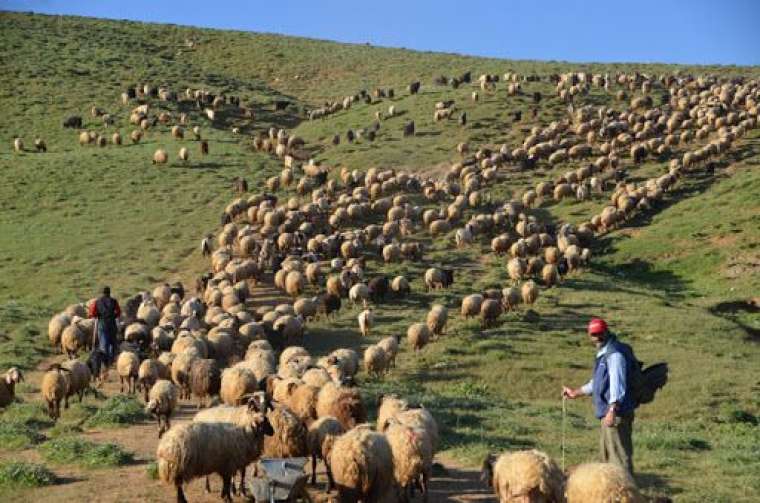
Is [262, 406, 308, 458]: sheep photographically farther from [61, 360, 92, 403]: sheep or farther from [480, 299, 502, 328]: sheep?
[480, 299, 502, 328]: sheep

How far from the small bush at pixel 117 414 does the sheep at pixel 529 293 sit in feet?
51.1

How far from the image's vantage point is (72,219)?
40.8 meters

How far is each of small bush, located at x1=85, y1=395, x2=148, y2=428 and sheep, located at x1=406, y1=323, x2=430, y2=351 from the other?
9425 mm

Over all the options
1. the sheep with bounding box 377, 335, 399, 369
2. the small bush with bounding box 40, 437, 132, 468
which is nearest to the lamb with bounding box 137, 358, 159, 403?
the small bush with bounding box 40, 437, 132, 468

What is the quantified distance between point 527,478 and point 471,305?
1753 cm

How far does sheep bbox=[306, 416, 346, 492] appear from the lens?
1147 centimetres

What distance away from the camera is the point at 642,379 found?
9.82 metres

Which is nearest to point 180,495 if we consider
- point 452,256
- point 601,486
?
point 601,486

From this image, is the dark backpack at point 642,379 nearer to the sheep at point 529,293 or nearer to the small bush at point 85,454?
the small bush at point 85,454

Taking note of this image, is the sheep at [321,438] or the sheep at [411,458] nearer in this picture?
the sheep at [411,458]

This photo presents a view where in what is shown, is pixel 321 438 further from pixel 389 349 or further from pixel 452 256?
pixel 452 256

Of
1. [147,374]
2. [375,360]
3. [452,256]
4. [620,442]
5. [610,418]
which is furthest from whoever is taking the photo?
[452,256]

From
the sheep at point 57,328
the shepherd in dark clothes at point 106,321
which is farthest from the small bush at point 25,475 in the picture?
the sheep at point 57,328

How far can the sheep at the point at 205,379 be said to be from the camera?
16.7 meters
